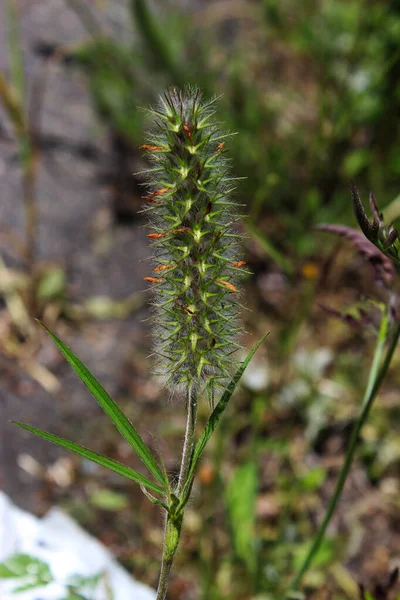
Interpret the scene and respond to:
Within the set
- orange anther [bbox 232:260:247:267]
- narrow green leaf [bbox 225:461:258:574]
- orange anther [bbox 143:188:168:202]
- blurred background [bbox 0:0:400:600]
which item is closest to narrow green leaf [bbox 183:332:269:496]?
orange anther [bbox 232:260:247:267]

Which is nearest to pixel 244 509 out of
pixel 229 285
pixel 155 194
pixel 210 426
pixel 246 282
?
pixel 246 282

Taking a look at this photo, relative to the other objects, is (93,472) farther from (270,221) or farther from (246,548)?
(270,221)

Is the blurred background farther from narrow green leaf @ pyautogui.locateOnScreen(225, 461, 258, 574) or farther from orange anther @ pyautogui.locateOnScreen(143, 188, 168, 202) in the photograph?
orange anther @ pyautogui.locateOnScreen(143, 188, 168, 202)

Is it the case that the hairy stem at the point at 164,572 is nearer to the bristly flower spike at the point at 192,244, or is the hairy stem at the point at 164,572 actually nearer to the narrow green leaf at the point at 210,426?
the narrow green leaf at the point at 210,426

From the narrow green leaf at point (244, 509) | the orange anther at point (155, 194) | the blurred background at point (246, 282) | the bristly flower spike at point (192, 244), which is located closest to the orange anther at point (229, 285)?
the bristly flower spike at point (192, 244)

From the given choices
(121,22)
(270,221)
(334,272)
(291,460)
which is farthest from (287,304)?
(121,22)

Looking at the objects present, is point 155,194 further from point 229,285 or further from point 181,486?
point 181,486

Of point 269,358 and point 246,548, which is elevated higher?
point 269,358
